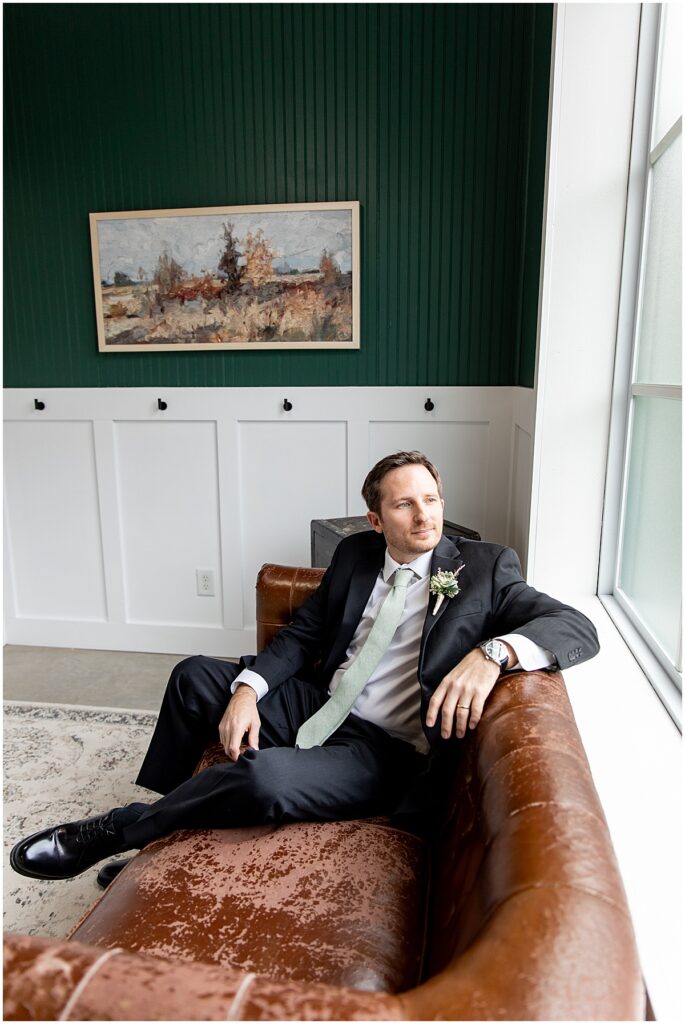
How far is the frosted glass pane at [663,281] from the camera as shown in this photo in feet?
6.01

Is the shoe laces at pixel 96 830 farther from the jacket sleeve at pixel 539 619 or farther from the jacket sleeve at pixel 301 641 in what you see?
the jacket sleeve at pixel 539 619

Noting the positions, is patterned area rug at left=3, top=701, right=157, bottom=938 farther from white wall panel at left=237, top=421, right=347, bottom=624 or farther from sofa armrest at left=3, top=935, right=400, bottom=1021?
sofa armrest at left=3, top=935, right=400, bottom=1021

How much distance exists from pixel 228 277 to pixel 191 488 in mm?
1072

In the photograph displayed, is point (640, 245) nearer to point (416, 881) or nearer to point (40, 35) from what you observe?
point (416, 881)

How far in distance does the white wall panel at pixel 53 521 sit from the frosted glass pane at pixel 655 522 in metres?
2.72

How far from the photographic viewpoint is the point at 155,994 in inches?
28.9

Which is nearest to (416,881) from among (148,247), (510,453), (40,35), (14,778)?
(14,778)

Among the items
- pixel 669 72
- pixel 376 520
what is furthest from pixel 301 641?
pixel 669 72

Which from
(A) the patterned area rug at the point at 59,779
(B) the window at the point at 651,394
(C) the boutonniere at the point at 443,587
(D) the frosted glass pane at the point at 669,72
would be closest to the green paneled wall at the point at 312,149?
(B) the window at the point at 651,394

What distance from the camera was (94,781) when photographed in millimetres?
2643

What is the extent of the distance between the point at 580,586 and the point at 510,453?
1.03 metres

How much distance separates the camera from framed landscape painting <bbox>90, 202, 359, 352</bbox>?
3371mm

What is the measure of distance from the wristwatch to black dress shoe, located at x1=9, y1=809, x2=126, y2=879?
1.07 meters

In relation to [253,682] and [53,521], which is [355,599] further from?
[53,521]
